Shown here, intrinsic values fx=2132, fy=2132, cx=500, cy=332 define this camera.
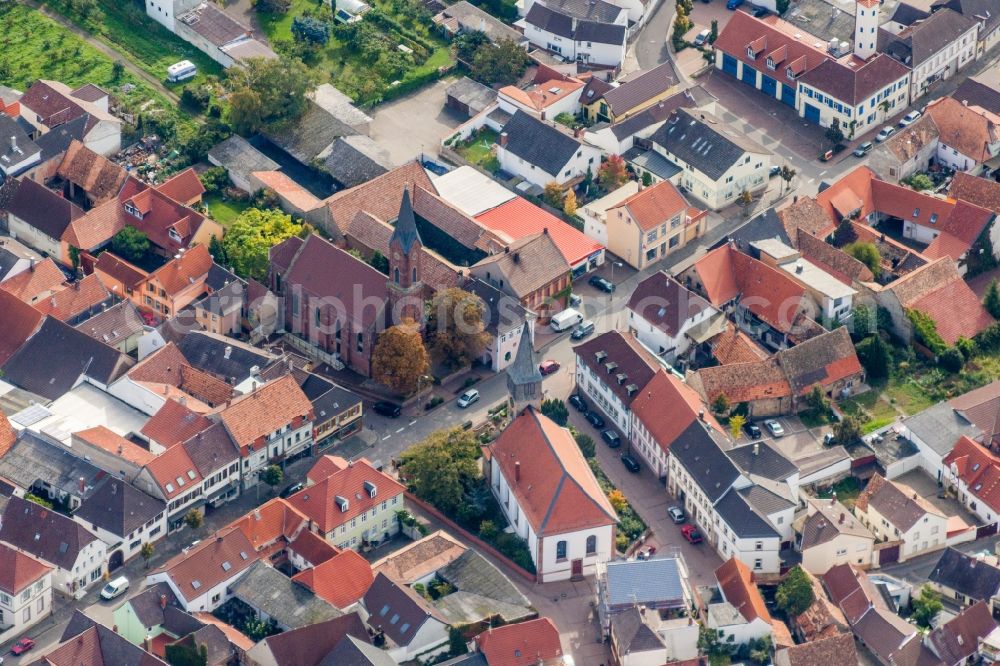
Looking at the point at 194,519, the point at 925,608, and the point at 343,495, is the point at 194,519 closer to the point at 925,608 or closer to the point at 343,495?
the point at 343,495

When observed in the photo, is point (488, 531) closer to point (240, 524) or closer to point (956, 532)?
point (240, 524)

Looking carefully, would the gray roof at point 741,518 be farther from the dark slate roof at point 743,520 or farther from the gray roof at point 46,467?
the gray roof at point 46,467

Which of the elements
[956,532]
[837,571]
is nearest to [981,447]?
[956,532]

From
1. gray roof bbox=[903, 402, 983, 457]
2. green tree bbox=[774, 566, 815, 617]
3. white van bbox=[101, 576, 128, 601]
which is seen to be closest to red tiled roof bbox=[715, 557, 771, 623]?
green tree bbox=[774, 566, 815, 617]

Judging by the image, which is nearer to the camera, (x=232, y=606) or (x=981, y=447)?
(x=232, y=606)

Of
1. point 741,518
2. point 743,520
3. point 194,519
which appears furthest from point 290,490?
point 743,520
